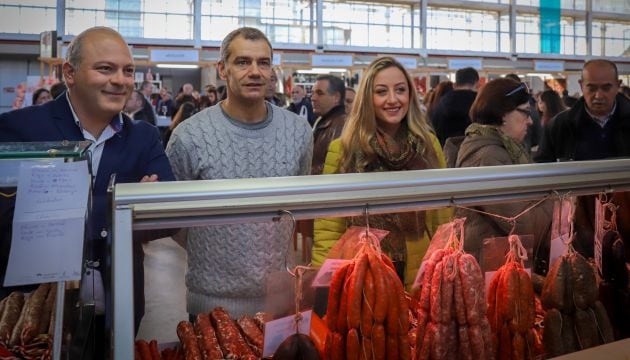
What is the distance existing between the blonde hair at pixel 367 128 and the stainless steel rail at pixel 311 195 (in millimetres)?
823

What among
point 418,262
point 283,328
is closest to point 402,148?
point 418,262

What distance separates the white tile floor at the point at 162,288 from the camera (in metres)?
1.18

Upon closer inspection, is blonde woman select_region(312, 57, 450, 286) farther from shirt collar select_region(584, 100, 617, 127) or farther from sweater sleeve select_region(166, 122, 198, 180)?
shirt collar select_region(584, 100, 617, 127)

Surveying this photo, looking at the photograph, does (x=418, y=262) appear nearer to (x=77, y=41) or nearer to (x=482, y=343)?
(x=482, y=343)

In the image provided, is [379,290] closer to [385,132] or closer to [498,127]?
[385,132]

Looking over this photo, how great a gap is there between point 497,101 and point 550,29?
24953mm

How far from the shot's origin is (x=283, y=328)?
1.16 m

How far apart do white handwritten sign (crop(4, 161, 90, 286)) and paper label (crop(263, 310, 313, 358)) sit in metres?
0.38

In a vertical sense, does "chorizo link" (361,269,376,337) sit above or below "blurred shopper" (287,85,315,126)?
below

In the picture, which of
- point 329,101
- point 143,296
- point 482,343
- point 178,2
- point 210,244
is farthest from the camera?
point 178,2

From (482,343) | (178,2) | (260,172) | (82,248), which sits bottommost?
(482,343)

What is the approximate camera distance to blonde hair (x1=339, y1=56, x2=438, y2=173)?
217 centimetres

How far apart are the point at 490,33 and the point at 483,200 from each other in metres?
26.4

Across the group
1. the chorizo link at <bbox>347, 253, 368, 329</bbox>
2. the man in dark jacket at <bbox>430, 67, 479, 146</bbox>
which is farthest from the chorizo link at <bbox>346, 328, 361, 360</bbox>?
the man in dark jacket at <bbox>430, 67, 479, 146</bbox>
